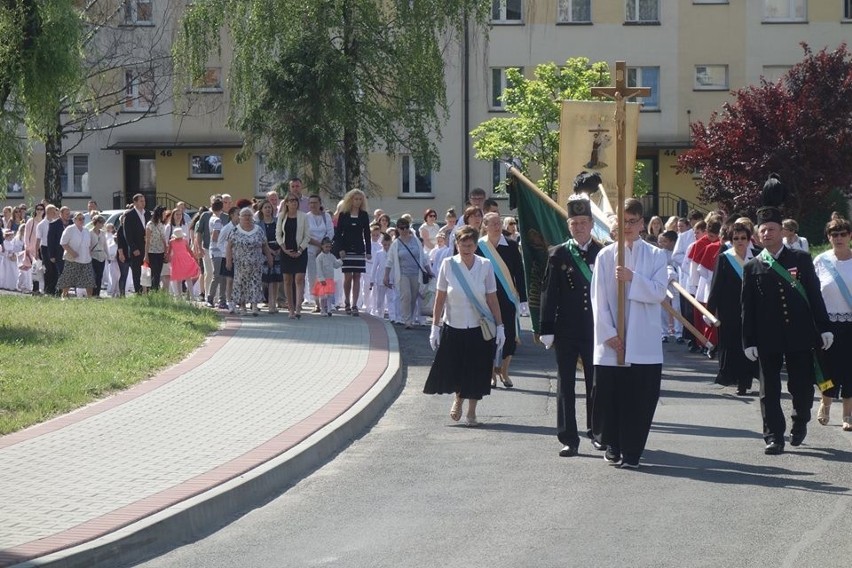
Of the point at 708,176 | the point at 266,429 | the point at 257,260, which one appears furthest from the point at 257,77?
the point at 266,429

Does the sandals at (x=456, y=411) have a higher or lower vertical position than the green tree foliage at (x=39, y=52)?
lower

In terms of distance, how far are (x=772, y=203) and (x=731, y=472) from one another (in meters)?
2.54

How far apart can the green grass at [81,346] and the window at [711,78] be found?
1248 inches

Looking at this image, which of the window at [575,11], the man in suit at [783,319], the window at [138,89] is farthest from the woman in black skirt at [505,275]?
the window at [575,11]

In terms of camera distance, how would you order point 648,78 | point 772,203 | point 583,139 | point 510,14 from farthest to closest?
point 648,78 < point 510,14 < point 583,139 < point 772,203

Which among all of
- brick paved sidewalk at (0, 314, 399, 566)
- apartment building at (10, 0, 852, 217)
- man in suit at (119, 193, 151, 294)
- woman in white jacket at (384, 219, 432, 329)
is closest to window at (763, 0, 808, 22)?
apartment building at (10, 0, 852, 217)

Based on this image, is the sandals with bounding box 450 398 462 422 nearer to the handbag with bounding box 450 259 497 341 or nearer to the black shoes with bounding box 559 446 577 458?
the handbag with bounding box 450 259 497 341

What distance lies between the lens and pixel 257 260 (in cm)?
2102

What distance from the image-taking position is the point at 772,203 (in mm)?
11531

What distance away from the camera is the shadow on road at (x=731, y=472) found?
9523 millimetres

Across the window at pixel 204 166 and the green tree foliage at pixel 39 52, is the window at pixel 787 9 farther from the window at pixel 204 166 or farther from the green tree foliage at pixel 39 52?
the green tree foliage at pixel 39 52

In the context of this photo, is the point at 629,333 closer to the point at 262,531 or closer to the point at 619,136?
the point at 619,136

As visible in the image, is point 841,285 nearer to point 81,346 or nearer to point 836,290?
point 836,290

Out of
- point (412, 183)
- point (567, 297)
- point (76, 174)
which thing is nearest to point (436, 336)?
point (567, 297)
